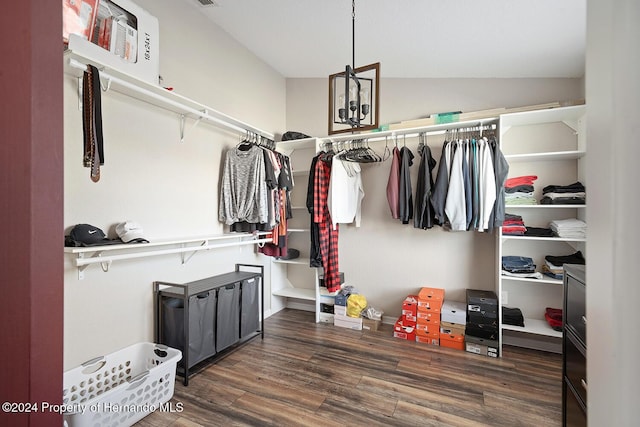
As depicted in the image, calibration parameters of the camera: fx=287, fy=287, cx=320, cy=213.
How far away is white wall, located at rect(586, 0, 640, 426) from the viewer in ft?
0.94

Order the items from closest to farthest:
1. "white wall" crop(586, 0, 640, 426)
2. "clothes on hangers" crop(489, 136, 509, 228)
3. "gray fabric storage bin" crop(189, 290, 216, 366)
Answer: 1. "white wall" crop(586, 0, 640, 426)
2. "gray fabric storage bin" crop(189, 290, 216, 366)
3. "clothes on hangers" crop(489, 136, 509, 228)

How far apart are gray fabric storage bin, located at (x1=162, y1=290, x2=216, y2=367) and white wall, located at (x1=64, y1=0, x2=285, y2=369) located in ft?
0.54

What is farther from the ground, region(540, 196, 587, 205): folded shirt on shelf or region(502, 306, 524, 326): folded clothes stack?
region(540, 196, 587, 205): folded shirt on shelf

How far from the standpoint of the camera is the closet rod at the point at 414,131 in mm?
2725

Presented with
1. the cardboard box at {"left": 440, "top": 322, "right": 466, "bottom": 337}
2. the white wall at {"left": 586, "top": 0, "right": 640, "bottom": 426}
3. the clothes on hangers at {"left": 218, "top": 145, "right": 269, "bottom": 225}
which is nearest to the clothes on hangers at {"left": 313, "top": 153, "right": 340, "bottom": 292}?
the clothes on hangers at {"left": 218, "top": 145, "right": 269, "bottom": 225}

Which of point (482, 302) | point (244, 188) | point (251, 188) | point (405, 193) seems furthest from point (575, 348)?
point (244, 188)

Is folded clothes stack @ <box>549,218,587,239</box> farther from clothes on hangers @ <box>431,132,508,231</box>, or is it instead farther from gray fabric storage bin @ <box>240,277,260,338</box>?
gray fabric storage bin @ <box>240,277,260,338</box>

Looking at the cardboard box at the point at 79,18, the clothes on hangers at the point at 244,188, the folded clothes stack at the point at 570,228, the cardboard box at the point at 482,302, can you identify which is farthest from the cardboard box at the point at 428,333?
the cardboard box at the point at 79,18

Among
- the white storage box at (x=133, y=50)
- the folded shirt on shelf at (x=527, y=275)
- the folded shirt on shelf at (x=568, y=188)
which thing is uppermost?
the white storage box at (x=133, y=50)

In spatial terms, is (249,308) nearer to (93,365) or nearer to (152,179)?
(93,365)

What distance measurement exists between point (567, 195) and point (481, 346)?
1512mm

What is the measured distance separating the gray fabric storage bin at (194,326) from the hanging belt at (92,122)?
3.66 feet

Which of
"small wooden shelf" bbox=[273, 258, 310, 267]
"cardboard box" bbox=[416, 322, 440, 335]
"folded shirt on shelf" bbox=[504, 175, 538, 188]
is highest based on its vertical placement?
"folded shirt on shelf" bbox=[504, 175, 538, 188]

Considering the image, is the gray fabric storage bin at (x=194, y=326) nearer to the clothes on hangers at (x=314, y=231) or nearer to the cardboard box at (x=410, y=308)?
the clothes on hangers at (x=314, y=231)
